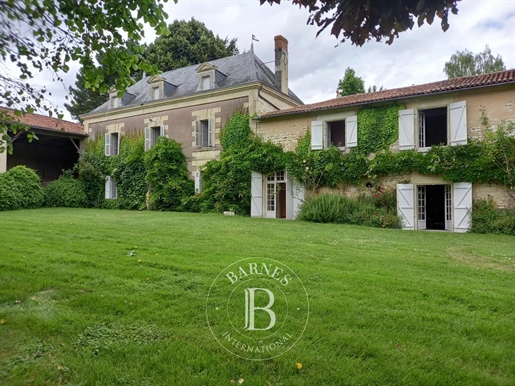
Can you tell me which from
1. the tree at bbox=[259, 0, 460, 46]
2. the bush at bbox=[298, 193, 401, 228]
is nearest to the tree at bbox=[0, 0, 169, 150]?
Result: the tree at bbox=[259, 0, 460, 46]

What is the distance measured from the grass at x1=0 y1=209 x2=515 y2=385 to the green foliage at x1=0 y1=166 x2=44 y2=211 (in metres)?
10.7

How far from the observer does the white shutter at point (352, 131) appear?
11.7 m

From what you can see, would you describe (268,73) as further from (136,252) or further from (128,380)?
(128,380)

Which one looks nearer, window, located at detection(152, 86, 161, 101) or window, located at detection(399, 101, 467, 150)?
window, located at detection(399, 101, 467, 150)

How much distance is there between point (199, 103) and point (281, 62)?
13.7ft

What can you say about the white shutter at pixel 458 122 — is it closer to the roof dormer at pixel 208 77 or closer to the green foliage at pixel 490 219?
the green foliage at pixel 490 219

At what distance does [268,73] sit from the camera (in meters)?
16.3

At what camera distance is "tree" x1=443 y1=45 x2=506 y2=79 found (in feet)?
69.6

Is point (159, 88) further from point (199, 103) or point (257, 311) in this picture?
point (257, 311)

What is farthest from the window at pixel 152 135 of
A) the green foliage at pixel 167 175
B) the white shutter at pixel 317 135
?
the white shutter at pixel 317 135

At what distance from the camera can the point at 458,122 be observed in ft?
33.1

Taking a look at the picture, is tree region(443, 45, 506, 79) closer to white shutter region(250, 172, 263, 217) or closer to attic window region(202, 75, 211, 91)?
attic window region(202, 75, 211, 91)

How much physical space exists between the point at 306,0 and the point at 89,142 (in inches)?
744

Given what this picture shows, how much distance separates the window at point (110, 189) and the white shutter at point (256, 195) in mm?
8003
